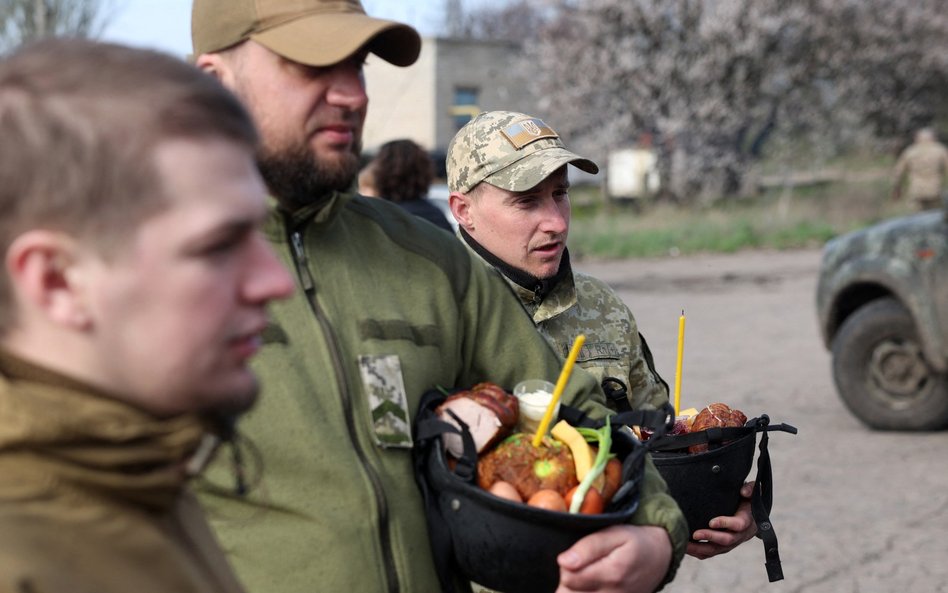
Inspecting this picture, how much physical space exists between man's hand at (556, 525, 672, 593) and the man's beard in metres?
0.71

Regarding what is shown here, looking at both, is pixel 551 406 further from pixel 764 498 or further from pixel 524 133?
pixel 524 133

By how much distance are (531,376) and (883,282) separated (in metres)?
6.91

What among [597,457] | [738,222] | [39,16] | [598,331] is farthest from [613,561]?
[738,222]

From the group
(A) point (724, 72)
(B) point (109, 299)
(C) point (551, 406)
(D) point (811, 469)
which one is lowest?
(A) point (724, 72)

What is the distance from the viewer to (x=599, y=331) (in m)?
3.63

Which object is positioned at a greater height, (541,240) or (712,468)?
(541,240)

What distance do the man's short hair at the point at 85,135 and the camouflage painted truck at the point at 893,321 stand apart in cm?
784

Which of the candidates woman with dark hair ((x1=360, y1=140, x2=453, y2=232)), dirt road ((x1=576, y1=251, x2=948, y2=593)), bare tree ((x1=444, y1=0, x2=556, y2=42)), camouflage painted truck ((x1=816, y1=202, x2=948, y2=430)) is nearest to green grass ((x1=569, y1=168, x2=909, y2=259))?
dirt road ((x1=576, y1=251, x2=948, y2=593))

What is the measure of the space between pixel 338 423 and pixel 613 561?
48cm

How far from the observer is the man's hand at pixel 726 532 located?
2.99 meters

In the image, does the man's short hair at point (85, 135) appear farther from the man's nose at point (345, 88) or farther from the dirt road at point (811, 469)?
the dirt road at point (811, 469)

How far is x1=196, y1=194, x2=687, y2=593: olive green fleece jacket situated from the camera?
2.09 meters

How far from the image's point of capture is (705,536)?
300cm

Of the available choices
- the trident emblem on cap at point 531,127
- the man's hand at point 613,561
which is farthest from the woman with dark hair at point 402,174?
the man's hand at point 613,561
